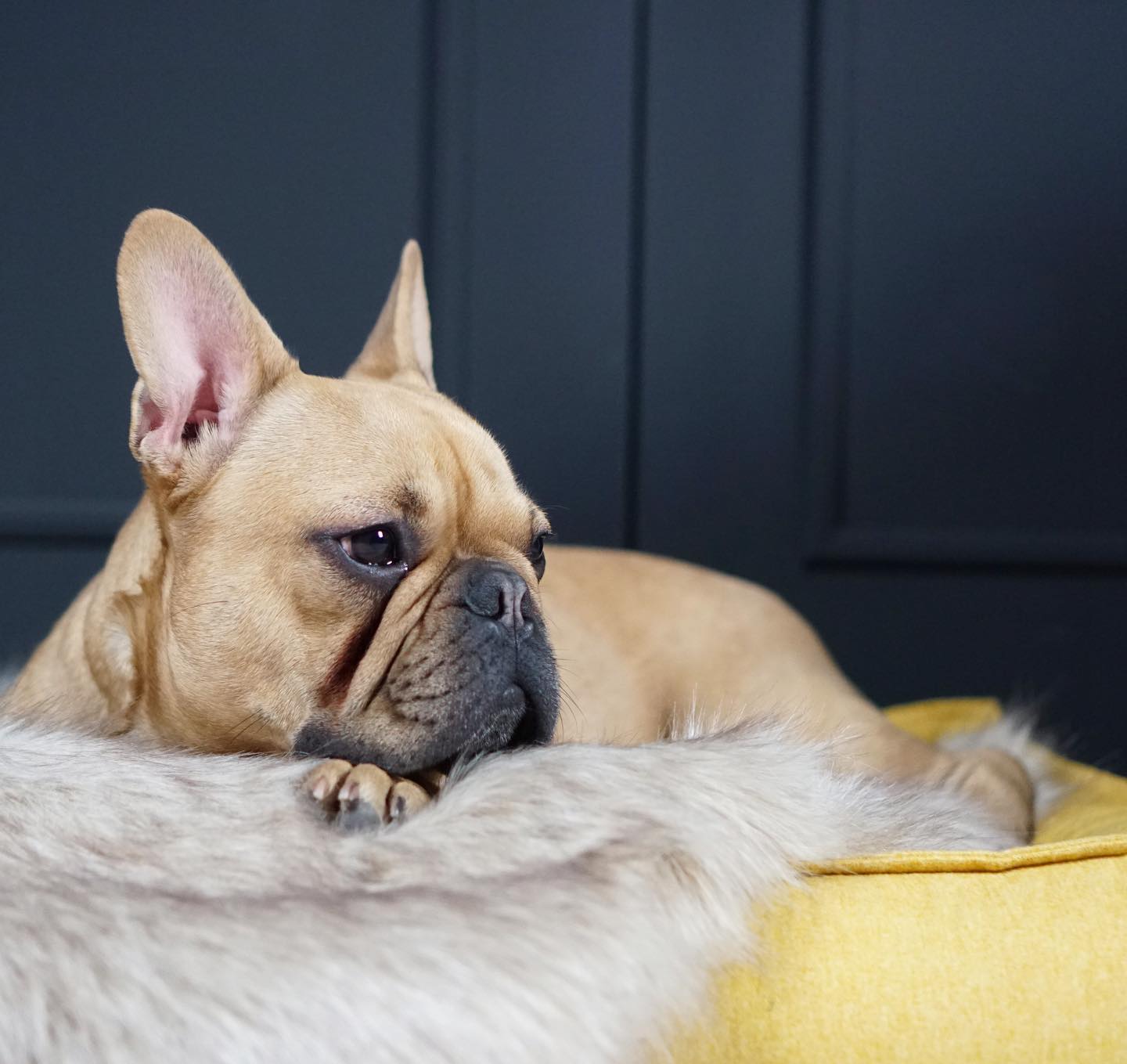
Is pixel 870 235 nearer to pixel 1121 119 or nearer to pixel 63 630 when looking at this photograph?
pixel 1121 119

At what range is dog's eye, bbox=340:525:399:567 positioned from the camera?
44.1 inches

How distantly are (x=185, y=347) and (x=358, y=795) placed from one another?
57 centimetres

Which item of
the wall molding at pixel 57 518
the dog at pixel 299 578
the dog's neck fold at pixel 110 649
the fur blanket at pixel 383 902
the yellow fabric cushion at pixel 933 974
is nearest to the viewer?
the fur blanket at pixel 383 902

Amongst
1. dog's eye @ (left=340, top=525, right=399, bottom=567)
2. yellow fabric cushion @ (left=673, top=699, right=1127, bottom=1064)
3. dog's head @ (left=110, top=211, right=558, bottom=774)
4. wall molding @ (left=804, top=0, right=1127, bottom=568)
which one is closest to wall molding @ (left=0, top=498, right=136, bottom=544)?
dog's head @ (left=110, top=211, right=558, bottom=774)

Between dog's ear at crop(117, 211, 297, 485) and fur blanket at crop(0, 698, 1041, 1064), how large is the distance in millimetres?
359

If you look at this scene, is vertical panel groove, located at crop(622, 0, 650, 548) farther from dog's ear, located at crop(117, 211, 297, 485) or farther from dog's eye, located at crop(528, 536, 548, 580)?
dog's ear, located at crop(117, 211, 297, 485)

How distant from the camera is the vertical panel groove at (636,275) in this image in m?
2.40

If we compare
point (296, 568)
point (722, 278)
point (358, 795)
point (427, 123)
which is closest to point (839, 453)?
point (722, 278)

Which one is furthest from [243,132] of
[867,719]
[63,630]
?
[867,719]

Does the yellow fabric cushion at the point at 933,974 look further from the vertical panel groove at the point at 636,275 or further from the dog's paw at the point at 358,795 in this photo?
the vertical panel groove at the point at 636,275

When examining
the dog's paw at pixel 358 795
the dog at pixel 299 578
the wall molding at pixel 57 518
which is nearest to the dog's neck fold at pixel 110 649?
the dog at pixel 299 578

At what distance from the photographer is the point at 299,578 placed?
111 centimetres

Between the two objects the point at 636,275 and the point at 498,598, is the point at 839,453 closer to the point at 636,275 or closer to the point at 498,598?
the point at 636,275

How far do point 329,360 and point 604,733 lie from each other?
119 cm
